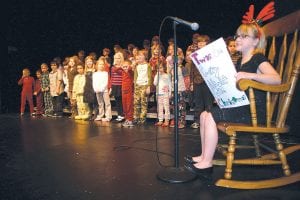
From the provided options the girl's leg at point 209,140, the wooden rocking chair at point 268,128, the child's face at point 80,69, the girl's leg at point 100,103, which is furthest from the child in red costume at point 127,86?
the wooden rocking chair at point 268,128

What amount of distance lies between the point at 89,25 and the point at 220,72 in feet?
21.6

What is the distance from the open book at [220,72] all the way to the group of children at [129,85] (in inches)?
86.2

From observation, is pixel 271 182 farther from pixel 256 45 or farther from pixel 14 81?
pixel 14 81

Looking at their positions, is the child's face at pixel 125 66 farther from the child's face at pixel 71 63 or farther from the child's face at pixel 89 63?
the child's face at pixel 71 63

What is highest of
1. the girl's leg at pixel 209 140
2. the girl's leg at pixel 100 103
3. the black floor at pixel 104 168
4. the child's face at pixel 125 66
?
the child's face at pixel 125 66

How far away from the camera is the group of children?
14.8ft

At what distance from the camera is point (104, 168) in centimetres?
236

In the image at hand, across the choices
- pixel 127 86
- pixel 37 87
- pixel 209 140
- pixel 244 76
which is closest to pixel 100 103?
pixel 127 86

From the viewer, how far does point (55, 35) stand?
8.28m

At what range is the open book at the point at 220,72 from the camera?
6.03 ft

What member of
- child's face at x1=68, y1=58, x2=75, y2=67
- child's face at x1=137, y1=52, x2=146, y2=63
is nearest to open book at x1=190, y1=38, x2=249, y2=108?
child's face at x1=137, y1=52, x2=146, y2=63

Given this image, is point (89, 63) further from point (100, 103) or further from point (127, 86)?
point (127, 86)

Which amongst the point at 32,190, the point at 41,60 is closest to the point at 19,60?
the point at 41,60

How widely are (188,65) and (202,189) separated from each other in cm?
305
